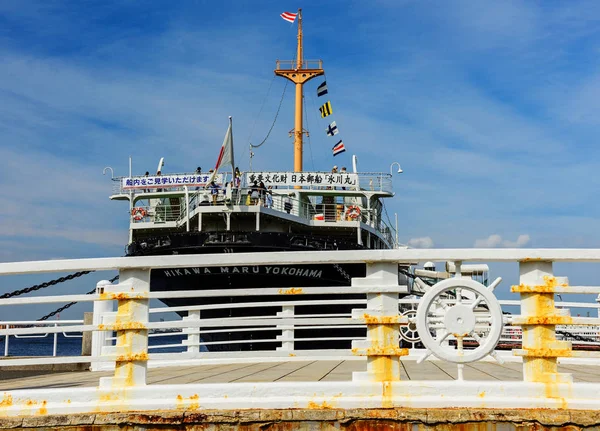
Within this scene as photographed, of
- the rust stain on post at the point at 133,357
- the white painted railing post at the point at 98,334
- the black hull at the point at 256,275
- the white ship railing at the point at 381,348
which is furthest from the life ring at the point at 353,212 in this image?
the rust stain on post at the point at 133,357

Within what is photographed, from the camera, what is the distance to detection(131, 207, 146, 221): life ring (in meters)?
29.7

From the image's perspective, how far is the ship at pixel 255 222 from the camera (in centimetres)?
2211

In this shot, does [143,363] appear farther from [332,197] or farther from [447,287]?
[332,197]

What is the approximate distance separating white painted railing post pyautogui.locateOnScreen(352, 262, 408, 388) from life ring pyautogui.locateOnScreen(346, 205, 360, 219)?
23.5m

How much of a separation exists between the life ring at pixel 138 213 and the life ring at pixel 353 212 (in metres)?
9.74

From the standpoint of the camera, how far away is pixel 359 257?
4.32 m

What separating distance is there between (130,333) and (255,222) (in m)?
21.6

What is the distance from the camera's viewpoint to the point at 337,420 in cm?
394

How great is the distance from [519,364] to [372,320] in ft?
17.1

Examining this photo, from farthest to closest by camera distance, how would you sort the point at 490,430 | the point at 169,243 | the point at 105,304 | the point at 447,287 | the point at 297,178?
the point at 297,178 < the point at 169,243 < the point at 105,304 < the point at 447,287 < the point at 490,430

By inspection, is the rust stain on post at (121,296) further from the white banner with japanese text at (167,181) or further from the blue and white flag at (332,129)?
the blue and white flag at (332,129)

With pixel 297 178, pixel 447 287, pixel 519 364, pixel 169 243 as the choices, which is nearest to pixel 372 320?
pixel 447 287

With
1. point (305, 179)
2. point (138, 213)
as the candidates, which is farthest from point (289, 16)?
point (138, 213)

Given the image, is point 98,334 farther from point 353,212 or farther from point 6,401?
point 353,212
